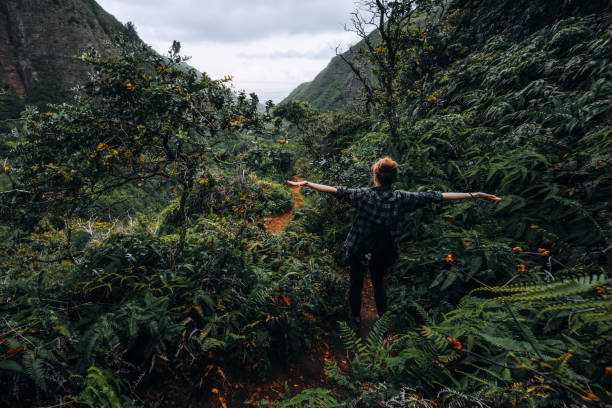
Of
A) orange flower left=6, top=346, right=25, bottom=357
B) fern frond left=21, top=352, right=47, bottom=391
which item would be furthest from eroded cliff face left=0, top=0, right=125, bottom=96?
fern frond left=21, top=352, right=47, bottom=391

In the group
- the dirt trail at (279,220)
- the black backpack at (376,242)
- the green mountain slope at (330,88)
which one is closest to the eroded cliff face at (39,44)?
the dirt trail at (279,220)

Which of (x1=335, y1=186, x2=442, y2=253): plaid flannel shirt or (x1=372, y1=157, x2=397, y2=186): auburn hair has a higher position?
(x1=372, y1=157, x2=397, y2=186): auburn hair

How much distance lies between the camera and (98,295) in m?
2.97

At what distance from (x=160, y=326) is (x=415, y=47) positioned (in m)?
10.9

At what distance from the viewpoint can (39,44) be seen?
1037 inches

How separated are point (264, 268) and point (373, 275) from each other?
1.82m

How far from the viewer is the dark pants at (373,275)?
3.36m

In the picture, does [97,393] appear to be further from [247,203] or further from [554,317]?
[554,317]

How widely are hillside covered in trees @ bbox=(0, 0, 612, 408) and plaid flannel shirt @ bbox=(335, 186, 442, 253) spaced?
0.75 meters

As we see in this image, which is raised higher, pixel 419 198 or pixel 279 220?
pixel 419 198

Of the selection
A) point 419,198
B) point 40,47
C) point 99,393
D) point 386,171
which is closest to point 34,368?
point 99,393

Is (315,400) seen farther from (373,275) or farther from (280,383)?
(373,275)

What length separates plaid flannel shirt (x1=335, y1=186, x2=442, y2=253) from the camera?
304 cm

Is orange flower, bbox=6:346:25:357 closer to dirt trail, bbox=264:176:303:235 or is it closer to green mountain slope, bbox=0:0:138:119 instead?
dirt trail, bbox=264:176:303:235
